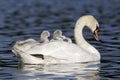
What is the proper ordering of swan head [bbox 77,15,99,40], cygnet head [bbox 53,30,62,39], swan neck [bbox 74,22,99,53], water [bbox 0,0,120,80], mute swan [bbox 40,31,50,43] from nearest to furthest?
1. water [bbox 0,0,120,80]
2. mute swan [bbox 40,31,50,43]
3. cygnet head [bbox 53,30,62,39]
4. swan neck [bbox 74,22,99,53]
5. swan head [bbox 77,15,99,40]

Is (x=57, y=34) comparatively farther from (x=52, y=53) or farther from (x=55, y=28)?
(x=55, y=28)

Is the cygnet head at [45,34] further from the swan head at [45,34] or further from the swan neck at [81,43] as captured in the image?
the swan neck at [81,43]

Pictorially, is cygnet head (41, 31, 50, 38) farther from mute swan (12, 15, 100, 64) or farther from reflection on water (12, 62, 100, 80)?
reflection on water (12, 62, 100, 80)

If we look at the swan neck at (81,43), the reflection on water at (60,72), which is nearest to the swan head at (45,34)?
the reflection on water at (60,72)

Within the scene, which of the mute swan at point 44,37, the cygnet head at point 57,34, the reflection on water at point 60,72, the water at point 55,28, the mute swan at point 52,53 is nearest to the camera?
the reflection on water at point 60,72

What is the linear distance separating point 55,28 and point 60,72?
9.92 m

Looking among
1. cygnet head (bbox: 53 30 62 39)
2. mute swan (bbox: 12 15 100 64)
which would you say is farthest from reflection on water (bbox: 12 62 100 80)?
cygnet head (bbox: 53 30 62 39)

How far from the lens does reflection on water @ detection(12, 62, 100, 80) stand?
46.1ft

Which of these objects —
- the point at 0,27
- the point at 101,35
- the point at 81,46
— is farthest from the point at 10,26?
the point at 81,46

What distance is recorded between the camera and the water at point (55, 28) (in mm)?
14664

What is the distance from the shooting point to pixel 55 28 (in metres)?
24.6

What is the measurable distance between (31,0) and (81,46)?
72.3 ft

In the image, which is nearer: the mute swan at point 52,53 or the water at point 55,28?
the water at point 55,28

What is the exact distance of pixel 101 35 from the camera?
2217 cm
